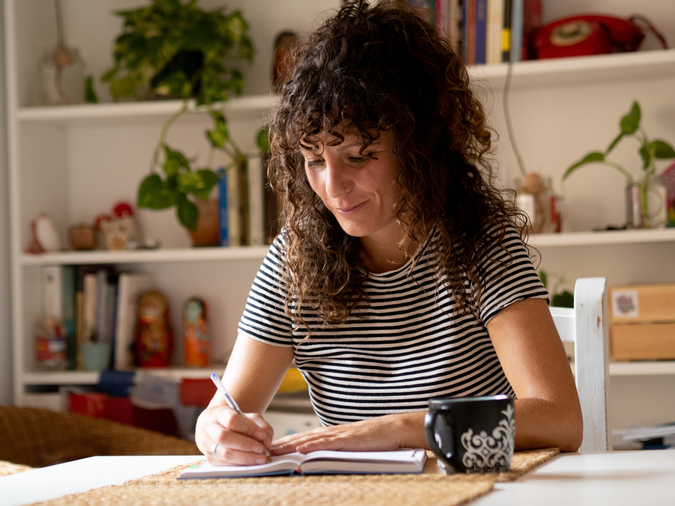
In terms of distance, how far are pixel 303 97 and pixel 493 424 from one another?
1.92 feet

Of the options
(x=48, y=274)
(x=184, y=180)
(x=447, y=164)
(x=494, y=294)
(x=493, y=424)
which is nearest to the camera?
(x=493, y=424)

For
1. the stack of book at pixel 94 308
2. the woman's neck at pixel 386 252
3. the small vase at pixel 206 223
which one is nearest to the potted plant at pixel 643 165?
the woman's neck at pixel 386 252

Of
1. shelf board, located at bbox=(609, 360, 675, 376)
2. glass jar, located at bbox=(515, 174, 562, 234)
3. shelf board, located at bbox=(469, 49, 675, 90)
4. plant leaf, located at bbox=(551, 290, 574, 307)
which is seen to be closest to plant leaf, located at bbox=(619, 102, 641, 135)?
shelf board, located at bbox=(469, 49, 675, 90)

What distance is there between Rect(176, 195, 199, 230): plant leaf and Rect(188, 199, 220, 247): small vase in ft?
0.27

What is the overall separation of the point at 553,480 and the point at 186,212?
167 centimetres

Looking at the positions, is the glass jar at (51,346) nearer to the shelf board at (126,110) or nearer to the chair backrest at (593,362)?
the shelf board at (126,110)

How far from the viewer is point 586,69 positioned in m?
2.00

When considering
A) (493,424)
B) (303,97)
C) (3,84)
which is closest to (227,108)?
(3,84)

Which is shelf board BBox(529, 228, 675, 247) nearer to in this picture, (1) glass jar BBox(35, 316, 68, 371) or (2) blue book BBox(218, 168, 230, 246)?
(2) blue book BBox(218, 168, 230, 246)

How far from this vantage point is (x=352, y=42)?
105 centimetres

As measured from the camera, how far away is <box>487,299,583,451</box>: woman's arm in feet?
2.83

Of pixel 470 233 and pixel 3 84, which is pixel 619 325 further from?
pixel 3 84

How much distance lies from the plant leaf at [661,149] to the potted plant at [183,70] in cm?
124

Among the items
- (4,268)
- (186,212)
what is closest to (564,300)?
(186,212)
